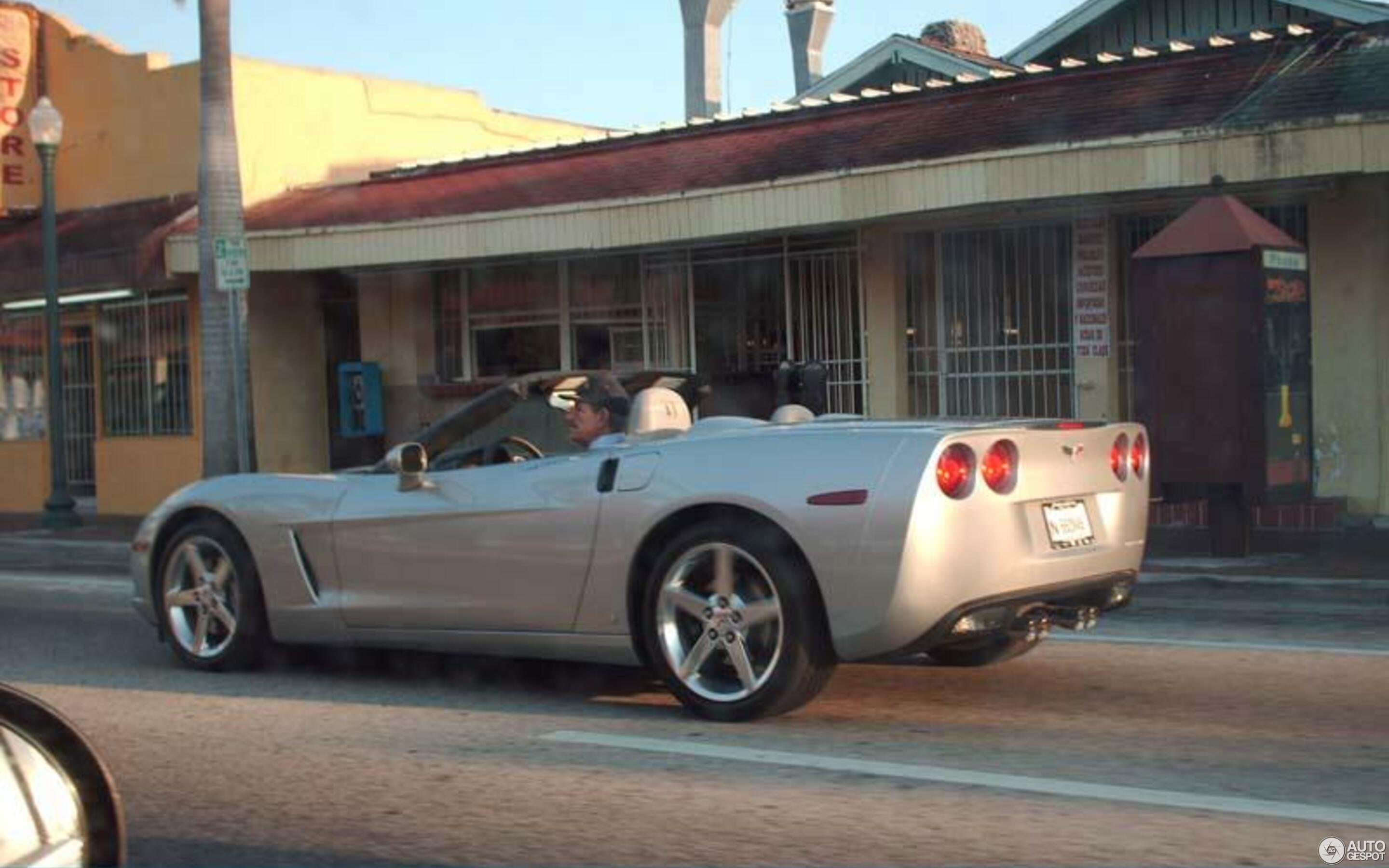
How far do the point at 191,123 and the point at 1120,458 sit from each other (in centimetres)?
1574

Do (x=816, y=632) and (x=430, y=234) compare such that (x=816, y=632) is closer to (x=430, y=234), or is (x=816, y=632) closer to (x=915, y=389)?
(x=915, y=389)

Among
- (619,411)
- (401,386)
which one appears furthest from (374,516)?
(401,386)

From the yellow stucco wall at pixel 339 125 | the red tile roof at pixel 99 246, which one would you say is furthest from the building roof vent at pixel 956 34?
the red tile roof at pixel 99 246

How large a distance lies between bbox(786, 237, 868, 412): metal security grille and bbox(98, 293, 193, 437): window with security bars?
8018 mm

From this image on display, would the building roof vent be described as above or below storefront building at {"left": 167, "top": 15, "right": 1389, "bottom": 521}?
above

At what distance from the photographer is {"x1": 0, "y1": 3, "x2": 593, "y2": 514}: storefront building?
63.7 feet

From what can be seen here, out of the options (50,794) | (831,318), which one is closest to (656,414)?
(50,794)

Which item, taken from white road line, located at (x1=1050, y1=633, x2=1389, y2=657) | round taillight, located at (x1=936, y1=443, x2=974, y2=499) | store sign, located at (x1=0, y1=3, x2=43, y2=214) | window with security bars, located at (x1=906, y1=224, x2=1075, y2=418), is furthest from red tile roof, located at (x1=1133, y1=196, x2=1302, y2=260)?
store sign, located at (x1=0, y1=3, x2=43, y2=214)

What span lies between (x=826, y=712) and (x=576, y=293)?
1208cm

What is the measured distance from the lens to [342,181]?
20797mm

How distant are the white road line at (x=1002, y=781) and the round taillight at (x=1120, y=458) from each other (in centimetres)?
173

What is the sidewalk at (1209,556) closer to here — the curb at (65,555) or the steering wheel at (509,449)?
the curb at (65,555)

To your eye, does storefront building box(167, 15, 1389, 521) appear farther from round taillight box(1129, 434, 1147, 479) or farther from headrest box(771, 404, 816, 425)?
headrest box(771, 404, 816, 425)

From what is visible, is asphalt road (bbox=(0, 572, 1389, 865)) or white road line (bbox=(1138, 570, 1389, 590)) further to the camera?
white road line (bbox=(1138, 570, 1389, 590))
